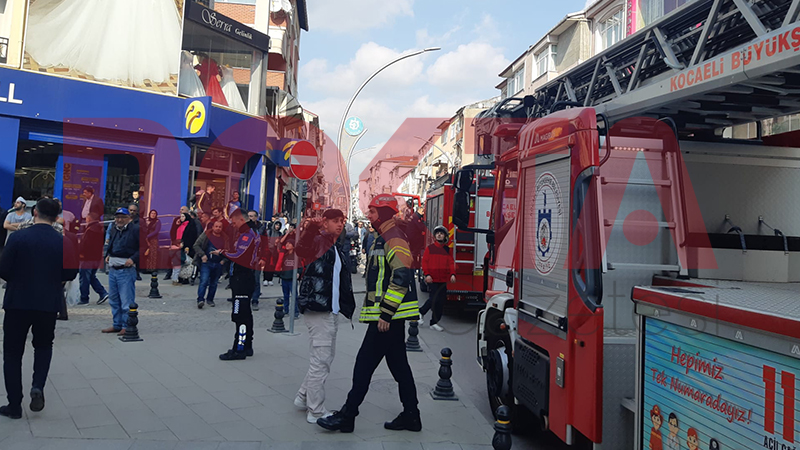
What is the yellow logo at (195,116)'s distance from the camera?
16250mm

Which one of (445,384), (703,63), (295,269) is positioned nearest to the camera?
(703,63)

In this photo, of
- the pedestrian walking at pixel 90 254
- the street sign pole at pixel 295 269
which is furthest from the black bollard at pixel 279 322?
the pedestrian walking at pixel 90 254

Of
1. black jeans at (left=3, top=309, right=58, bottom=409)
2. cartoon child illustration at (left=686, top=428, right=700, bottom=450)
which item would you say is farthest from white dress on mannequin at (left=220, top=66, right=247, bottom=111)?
cartoon child illustration at (left=686, top=428, right=700, bottom=450)

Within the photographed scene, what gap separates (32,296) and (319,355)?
251 centimetres

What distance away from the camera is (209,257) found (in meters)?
10.8

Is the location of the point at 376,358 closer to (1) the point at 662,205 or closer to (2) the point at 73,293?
(1) the point at 662,205

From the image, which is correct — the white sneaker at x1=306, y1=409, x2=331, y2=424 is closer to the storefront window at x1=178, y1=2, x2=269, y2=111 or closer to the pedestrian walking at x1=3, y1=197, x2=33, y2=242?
the pedestrian walking at x1=3, y1=197, x2=33, y2=242

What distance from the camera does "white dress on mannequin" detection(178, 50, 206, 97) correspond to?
1703cm

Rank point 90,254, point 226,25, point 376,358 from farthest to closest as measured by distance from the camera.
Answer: point 226,25, point 90,254, point 376,358

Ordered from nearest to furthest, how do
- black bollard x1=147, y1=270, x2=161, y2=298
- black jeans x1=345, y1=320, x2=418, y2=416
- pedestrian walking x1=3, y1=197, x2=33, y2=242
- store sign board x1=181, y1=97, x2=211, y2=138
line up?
black jeans x1=345, y1=320, x2=418, y2=416 < pedestrian walking x1=3, y1=197, x2=33, y2=242 < black bollard x1=147, y1=270, x2=161, y2=298 < store sign board x1=181, y1=97, x2=211, y2=138

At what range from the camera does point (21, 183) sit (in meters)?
14.5

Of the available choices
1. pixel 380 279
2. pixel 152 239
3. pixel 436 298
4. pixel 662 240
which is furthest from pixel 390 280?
pixel 152 239

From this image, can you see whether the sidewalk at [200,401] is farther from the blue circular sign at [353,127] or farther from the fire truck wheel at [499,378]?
the blue circular sign at [353,127]

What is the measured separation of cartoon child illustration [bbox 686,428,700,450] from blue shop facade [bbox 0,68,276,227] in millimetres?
15214
